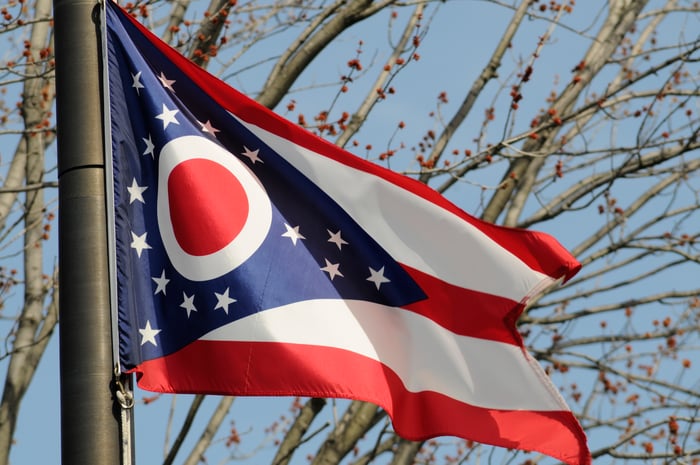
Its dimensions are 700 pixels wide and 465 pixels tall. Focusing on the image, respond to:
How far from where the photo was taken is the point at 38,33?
9.34 m

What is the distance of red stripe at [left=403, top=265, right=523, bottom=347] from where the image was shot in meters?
5.25

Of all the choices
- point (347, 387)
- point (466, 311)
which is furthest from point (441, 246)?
point (347, 387)

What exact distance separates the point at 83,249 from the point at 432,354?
1735 mm

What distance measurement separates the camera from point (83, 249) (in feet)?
13.4

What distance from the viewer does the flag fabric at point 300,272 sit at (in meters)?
4.48

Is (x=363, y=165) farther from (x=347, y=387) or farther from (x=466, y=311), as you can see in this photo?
(x=347, y=387)

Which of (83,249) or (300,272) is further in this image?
(300,272)

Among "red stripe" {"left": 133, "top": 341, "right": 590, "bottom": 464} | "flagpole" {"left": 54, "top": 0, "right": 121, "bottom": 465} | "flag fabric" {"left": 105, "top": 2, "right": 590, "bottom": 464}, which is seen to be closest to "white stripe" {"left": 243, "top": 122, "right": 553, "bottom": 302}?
"flag fabric" {"left": 105, "top": 2, "right": 590, "bottom": 464}

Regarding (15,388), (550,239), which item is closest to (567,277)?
(550,239)

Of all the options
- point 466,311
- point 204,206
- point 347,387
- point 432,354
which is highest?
point 204,206

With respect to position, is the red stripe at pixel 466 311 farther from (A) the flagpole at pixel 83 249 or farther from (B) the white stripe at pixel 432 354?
(A) the flagpole at pixel 83 249

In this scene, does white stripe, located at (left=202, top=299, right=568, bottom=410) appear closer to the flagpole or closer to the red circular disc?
the red circular disc

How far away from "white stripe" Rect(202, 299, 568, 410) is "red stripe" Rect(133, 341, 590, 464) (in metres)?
0.05

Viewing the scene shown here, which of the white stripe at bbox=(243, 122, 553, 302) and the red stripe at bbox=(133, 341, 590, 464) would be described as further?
the white stripe at bbox=(243, 122, 553, 302)
